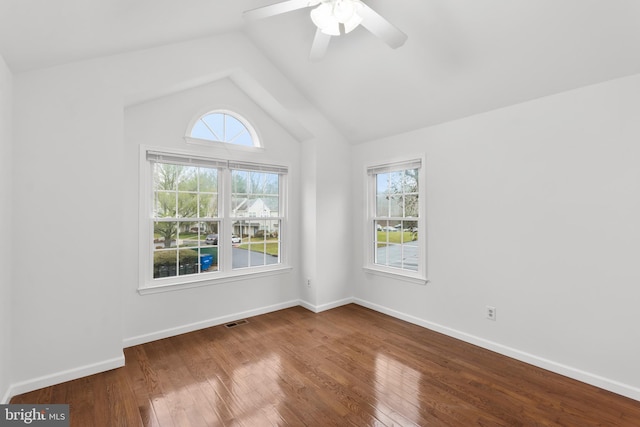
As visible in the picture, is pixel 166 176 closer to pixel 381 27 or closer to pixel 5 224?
pixel 5 224

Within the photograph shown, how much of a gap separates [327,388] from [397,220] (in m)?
2.28

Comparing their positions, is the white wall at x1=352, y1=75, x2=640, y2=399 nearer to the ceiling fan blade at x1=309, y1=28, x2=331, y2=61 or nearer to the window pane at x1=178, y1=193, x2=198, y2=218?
the ceiling fan blade at x1=309, y1=28, x2=331, y2=61

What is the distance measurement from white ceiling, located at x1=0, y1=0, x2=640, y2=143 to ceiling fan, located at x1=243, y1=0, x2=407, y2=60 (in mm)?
677

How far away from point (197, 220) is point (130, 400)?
73.2 inches

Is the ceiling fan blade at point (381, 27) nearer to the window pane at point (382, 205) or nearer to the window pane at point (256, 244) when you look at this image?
the window pane at point (382, 205)

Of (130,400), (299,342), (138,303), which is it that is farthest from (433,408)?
(138,303)

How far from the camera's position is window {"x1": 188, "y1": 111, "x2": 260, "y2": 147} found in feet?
11.6

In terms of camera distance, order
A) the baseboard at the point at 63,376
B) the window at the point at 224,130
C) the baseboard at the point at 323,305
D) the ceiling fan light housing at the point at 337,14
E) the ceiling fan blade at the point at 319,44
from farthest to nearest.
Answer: the baseboard at the point at 323,305, the window at the point at 224,130, the baseboard at the point at 63,376, the ceiling fan blade at the point at 319,44, the ceiling fan light housing at the point at 337,14

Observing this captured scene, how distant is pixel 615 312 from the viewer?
2.27m

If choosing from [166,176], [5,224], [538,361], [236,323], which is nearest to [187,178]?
[166,176]

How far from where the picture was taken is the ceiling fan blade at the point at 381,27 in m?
1.85

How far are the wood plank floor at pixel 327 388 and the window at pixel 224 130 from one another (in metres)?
2.30

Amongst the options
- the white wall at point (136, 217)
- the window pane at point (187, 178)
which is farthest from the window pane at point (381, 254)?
the window pane at point (187, 178)

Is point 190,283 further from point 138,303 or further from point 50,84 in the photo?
point 50,84
